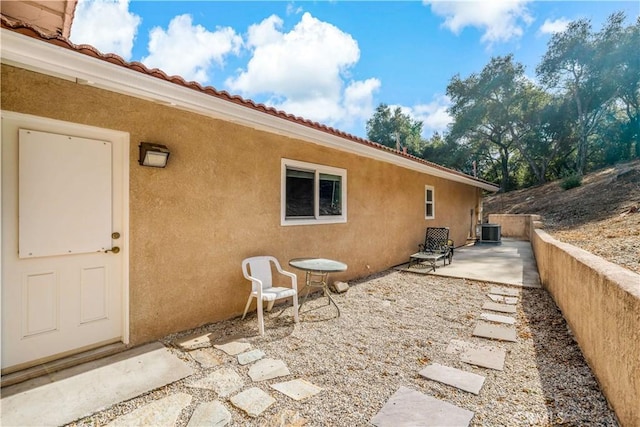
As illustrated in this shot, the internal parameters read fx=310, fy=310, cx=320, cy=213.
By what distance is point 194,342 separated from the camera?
3914 millimetres

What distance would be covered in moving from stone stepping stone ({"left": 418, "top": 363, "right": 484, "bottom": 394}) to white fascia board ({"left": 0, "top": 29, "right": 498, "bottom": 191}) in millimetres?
3756

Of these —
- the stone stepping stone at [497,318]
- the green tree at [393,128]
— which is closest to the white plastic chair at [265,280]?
the stone stepping stone at [497,318]

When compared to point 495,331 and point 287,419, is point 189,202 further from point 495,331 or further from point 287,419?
point 495,331

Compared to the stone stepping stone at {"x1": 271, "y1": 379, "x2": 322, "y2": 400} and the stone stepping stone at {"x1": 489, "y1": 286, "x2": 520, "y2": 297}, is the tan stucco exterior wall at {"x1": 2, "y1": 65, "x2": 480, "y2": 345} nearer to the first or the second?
the stone stepping stone at {"x1": 271, "y1": 379, "x2": 322, "y2": 400}

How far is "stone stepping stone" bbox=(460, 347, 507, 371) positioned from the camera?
3466mm

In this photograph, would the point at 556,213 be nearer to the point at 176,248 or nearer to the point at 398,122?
the point at 176,248

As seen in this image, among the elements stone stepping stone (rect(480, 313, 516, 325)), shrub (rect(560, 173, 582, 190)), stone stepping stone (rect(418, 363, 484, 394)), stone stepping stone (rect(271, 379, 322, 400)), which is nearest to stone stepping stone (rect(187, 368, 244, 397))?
stone stepping stone (rect(271, 379, 322, 400))

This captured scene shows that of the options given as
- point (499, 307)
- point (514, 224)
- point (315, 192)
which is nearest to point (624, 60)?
point (514, 224)

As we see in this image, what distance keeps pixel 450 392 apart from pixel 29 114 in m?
4.86

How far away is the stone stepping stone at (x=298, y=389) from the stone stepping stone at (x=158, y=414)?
83 centimetres

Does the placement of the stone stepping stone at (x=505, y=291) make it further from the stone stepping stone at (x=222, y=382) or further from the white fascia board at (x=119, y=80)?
the stone stepping stone at (x=222, y=382)

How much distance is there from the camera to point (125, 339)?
3684 millimetres

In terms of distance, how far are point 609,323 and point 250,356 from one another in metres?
3.53

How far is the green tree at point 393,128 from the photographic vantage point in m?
36.6
